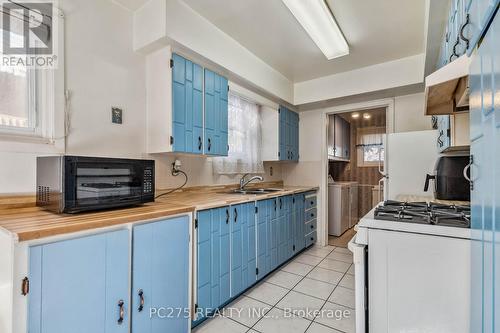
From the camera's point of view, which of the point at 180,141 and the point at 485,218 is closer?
the point at 485,218

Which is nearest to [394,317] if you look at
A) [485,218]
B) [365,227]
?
[365,227]

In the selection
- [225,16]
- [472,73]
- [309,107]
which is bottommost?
[472,73]

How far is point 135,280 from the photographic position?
1.35m

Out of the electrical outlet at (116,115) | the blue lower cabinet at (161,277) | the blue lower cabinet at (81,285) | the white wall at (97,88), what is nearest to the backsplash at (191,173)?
the white wall at (97,88)

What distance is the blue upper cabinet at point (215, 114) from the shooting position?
7.63 ft

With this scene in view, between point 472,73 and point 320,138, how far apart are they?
10.0 feet

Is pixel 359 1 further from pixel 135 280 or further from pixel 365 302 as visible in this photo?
pixel 135 280

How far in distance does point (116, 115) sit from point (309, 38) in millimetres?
1960

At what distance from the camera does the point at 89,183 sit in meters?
1.36

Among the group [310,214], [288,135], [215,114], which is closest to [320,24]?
[215,114]

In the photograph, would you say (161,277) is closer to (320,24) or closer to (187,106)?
(187,106)

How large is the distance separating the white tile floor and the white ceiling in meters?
2.51

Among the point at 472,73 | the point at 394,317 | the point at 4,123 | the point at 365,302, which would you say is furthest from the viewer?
the point at 4,123

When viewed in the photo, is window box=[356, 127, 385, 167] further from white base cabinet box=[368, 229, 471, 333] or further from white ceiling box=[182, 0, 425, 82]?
white base cabinet box=[368, 229, 471, 333]
